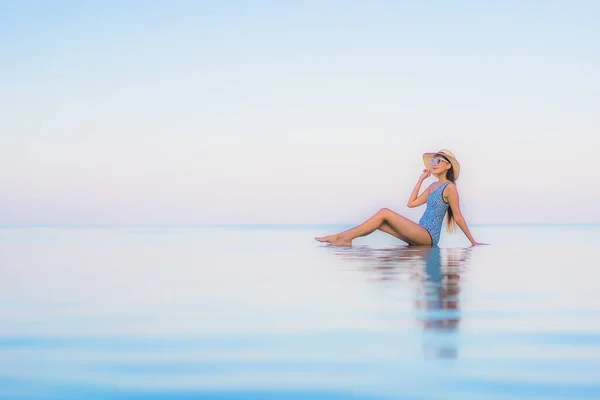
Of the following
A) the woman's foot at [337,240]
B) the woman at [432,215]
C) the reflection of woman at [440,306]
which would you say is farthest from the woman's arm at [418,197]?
the reflection of woman at [440,306]

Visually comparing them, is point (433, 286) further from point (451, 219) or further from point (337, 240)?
point (337, 240)

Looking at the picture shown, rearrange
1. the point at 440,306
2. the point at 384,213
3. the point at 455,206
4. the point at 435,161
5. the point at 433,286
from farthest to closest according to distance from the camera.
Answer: the point at 435,161, the point at 384,213, the point at 455,206, the point at 433,286, the point at 440,306

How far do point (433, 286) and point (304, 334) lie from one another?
1.76m

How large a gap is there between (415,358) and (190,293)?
91.5 inches

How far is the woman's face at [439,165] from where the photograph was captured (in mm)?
9438

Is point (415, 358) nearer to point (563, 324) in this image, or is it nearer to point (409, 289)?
point (563, 324)

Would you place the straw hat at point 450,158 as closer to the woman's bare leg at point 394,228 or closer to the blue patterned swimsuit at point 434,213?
the blue patterned swimsuit at point 434,213

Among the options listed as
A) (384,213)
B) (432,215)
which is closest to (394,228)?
(384,213)

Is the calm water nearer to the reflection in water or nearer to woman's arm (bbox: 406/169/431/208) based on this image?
the reflection in water

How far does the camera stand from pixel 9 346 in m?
3.03

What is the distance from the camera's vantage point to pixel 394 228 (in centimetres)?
941

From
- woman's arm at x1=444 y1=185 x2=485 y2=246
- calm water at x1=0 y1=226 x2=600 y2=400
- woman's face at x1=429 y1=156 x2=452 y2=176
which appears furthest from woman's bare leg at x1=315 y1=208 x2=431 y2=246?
calm water at x1=0 y1=226 x2=600 y2=400

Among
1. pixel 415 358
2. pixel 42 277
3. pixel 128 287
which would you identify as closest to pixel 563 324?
pixel 415 358

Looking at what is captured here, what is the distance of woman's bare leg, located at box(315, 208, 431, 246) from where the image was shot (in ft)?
30.3
